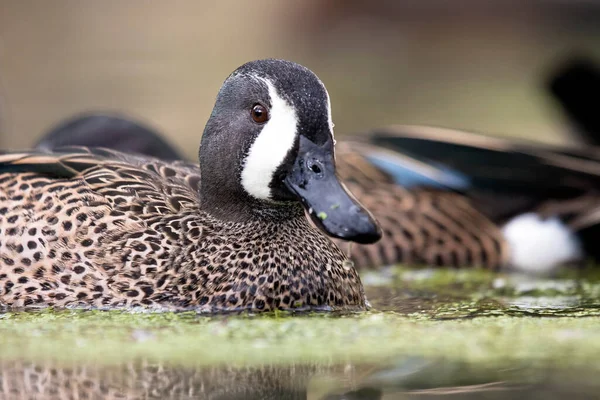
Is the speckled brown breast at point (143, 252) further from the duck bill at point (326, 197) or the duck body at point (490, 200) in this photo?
the duck body at point (490, 200)

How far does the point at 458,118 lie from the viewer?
1234cm

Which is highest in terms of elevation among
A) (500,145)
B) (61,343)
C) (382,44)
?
(382,44)

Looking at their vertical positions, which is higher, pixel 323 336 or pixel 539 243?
pixel 539 243

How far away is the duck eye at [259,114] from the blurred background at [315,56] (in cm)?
557

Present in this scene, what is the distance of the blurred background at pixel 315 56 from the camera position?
1249cm

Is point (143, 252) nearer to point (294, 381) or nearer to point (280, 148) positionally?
point (280, 148)

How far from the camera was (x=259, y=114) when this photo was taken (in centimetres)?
490

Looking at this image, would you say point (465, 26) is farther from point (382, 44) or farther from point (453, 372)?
point (453, 372)

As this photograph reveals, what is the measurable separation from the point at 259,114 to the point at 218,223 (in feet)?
1.85

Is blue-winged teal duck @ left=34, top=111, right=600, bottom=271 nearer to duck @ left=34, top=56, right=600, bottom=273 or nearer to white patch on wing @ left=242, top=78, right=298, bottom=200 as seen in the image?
duck @ left=34, top=56, right=600, bottom=273

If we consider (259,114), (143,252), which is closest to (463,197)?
(259,114)

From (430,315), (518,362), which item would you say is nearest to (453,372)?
(518,362)

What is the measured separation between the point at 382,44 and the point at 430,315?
1229cm

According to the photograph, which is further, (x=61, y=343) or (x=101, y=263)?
(x=101, y=263)
